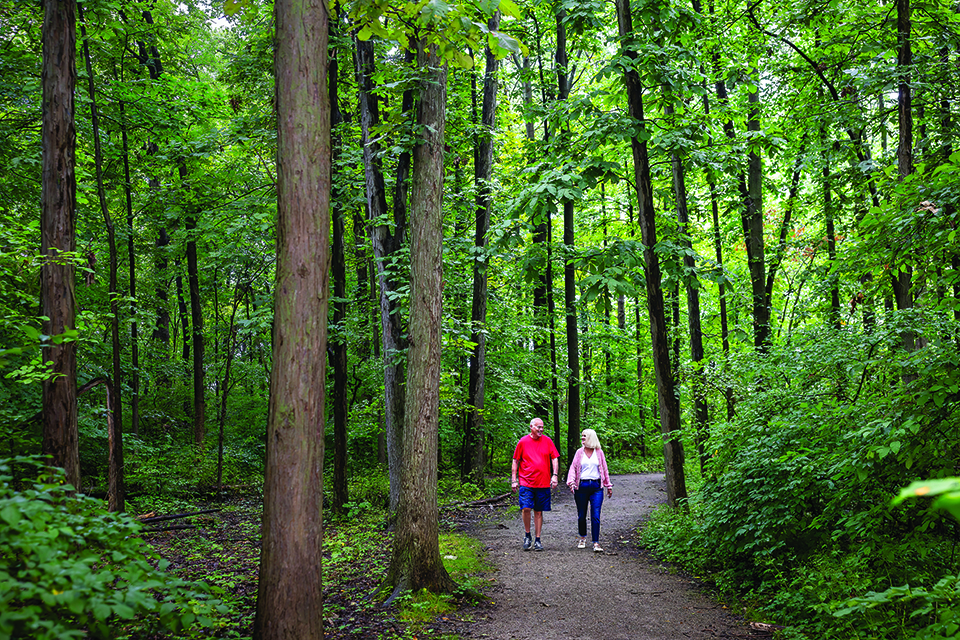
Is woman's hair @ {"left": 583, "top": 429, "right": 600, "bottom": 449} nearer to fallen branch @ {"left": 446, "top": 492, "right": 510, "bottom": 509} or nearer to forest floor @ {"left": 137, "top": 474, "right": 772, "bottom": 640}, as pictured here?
forest floor @ {"left": 137, "top": 474, "right": 772, "bottom": 640}

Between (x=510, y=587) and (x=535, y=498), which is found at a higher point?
(x=535, y=498)

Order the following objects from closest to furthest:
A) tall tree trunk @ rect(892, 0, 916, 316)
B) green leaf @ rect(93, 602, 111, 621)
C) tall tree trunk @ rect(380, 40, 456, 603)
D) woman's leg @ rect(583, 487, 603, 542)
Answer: green leaf @ rect(93, 602, 111, 621) < tall tree trunk @ rect(380, 40, 456, 603) < tall tree trunk @ rect(892, 0, 916, 316) < woman's leg @ rect(583, 487, 603, 542)

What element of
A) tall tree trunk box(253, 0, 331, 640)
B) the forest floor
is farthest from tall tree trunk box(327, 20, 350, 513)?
tall tree trunk box(253, 0, 331, 640)

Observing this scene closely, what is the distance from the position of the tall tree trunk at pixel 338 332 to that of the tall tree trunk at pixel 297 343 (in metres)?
5.92

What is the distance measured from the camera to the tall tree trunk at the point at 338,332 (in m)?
10.8

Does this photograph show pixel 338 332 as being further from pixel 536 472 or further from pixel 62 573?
pixel 62 573

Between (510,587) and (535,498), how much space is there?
2156 mm

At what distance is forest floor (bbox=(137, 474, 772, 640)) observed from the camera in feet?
18.6

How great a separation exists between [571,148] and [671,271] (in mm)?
2708

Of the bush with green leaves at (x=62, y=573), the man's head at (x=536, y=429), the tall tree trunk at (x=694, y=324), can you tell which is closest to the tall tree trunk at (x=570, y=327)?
the tall tree trunk at (x=694, y=324)

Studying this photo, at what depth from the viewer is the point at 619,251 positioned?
897 cm

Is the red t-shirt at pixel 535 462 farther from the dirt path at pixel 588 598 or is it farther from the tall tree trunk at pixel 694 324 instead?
the tall tree trunk at pixel 694 324

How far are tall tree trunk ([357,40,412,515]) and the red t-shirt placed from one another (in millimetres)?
1999

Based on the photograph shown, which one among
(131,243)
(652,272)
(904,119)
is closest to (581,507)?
(652,272)
